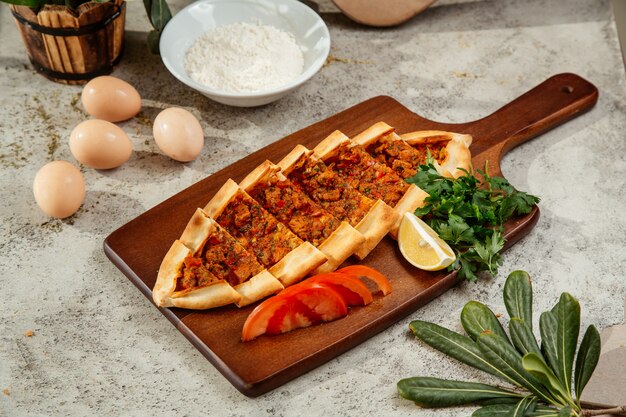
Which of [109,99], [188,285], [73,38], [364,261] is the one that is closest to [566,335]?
[364,261]

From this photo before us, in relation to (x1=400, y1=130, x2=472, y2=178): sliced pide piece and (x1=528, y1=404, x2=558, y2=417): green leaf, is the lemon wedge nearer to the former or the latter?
(x1=400, y1=130, x2=472, y2=178): sliced pide piece

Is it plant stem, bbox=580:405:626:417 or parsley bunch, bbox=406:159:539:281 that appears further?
parsley bunch, bbox=406:159:539:281

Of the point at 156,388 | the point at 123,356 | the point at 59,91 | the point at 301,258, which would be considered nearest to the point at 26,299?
the point at 123,356

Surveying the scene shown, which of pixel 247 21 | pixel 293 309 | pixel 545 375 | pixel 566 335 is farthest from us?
pixel 247 21

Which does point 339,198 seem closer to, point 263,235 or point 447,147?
point 263,235

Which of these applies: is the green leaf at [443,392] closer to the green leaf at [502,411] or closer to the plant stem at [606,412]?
the green leaf at [502,411]

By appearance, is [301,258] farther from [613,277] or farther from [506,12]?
[506,12]

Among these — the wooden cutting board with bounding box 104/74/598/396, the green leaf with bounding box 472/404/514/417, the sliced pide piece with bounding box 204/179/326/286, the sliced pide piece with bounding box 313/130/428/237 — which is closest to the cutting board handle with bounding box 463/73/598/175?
the wooden cutting board with bounding box 104/74/598/396
